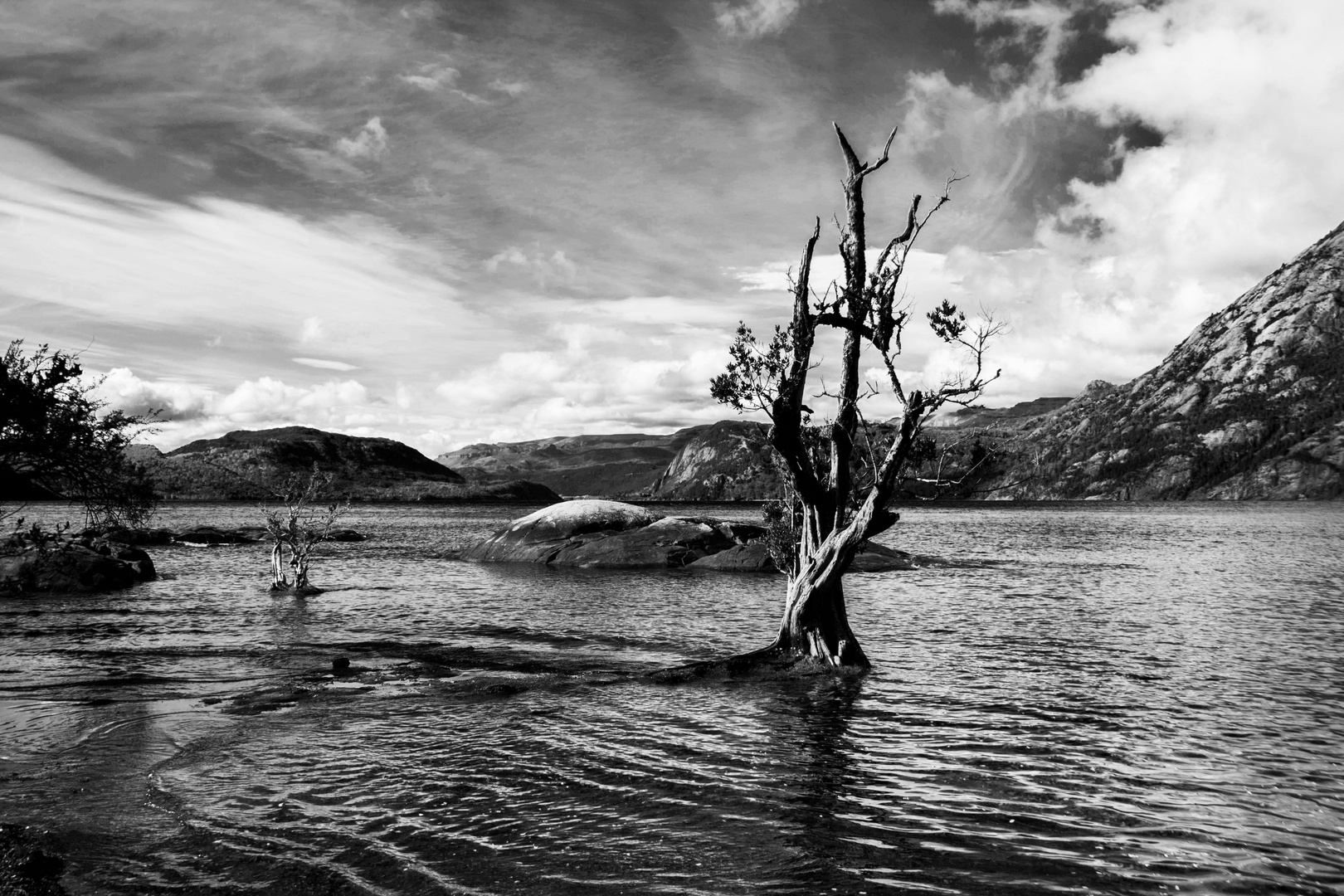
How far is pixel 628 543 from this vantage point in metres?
54.9

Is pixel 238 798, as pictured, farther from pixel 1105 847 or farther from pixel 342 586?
pixel 342 586

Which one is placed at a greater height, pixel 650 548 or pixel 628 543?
pixel 628 543

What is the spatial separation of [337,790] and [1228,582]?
45.5m

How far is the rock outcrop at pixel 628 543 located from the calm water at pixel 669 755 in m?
19.5

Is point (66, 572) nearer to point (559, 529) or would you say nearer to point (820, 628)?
point (559, 529)

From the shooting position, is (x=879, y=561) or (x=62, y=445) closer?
(x=62, y=445)

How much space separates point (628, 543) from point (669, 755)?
Result: 40.1 metres

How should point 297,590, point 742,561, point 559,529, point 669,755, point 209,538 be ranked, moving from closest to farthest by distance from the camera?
point 669,755, point 297,590, point 742,561, point 559,529, point 209,538

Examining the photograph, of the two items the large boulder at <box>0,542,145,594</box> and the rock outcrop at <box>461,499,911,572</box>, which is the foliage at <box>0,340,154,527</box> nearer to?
the large boulder at <box>0,542,145,594</box>

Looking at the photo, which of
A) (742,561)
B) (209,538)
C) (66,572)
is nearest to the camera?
(66,572)

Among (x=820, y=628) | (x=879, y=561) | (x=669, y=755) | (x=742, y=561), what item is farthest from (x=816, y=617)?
(x=879, y=561)

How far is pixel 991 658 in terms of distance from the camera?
24.0 metres

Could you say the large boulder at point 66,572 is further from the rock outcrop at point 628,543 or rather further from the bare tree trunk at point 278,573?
the rock outcrop at point 628,543

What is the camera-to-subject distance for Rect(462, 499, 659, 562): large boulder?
56344 millimetres
